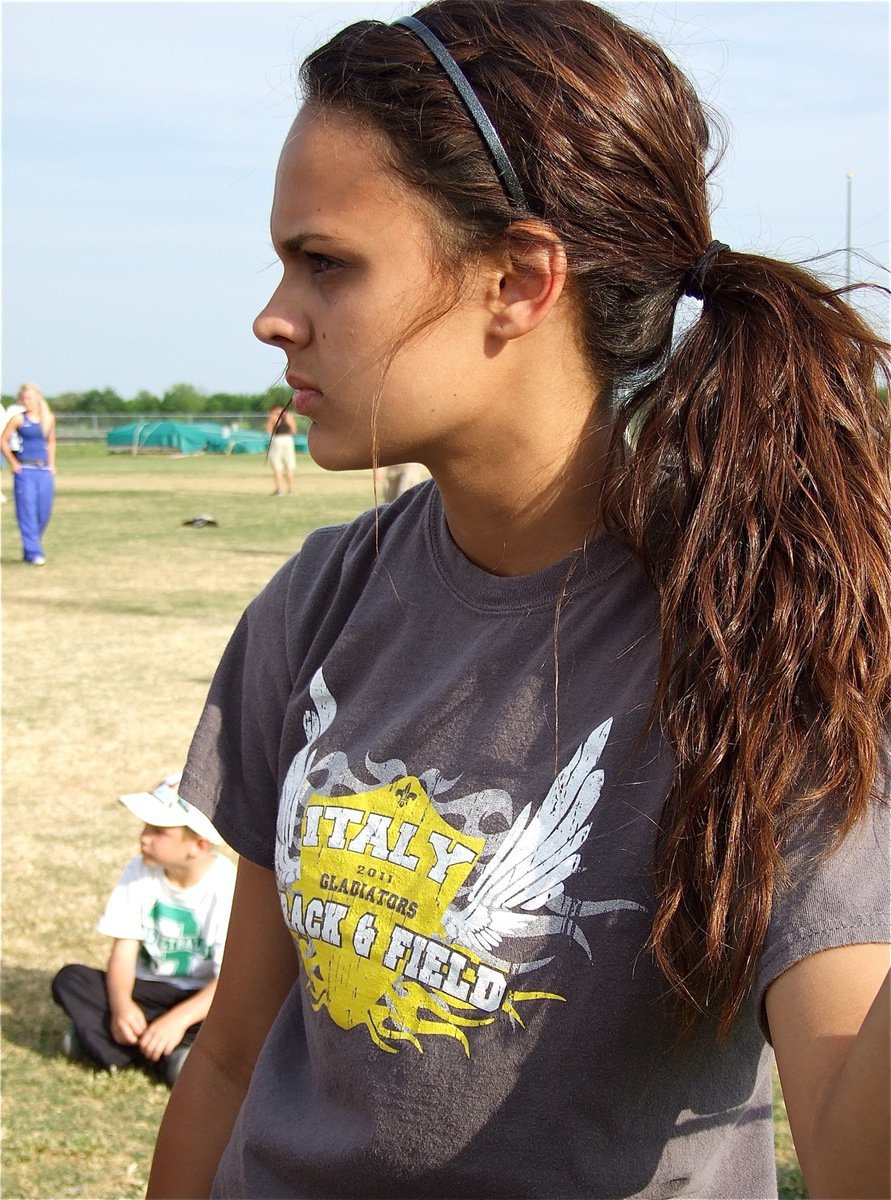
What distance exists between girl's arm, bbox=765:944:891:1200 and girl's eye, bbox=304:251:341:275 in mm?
947

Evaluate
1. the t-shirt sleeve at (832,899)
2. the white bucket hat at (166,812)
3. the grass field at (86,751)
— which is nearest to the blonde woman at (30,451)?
the grass field at (86,751)

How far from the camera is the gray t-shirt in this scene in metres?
1.40

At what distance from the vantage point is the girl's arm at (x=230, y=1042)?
187 centimetres

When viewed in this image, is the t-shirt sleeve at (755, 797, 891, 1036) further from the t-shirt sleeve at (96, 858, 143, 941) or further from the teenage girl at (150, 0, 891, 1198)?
the t-shirt sleeve at (96, 858, 143, 941)

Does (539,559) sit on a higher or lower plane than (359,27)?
lower

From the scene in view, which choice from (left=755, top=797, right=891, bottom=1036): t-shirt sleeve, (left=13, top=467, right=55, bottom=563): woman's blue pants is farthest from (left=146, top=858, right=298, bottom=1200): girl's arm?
(left=13, top=467, right=55, bottom=563): woman's blue pants

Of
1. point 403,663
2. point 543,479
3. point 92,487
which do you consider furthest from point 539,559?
point 92,487

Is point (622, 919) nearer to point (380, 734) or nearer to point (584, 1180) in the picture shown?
point (584, 1180)

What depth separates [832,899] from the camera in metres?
1.25

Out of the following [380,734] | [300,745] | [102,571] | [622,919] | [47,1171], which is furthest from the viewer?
[102,571]

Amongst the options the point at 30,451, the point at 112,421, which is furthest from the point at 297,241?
the point at 112,421

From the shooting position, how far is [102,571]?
1600 centimetres

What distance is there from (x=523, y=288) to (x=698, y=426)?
0.27m

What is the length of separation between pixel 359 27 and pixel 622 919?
114 centimetres
